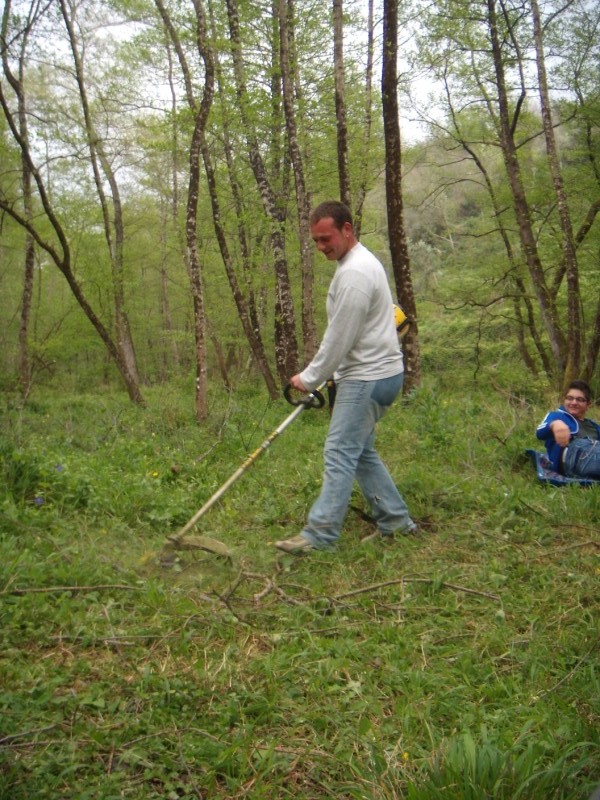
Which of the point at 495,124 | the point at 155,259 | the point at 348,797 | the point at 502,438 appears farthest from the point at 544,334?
the point at 348,797

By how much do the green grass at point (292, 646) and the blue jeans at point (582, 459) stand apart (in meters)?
0.30

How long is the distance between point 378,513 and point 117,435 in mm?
4455

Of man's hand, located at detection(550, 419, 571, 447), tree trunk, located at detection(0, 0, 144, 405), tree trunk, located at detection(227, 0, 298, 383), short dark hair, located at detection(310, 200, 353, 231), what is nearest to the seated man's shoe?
short dark hair, located at detection(310, 200, 353, 231)

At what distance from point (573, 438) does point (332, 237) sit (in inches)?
101

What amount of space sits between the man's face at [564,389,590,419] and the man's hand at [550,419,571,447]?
1.09 feet

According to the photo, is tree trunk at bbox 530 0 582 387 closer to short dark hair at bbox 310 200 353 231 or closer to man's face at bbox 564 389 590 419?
man's face at bbox 564 389 590 419

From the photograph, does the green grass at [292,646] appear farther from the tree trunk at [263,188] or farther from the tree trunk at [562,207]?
the tree trunk at [263,188]

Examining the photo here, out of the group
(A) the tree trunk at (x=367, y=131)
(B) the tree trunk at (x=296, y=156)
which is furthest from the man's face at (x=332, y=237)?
(A) the tree trunk at (x=367, y=131)

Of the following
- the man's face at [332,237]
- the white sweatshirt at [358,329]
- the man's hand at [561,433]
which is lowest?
the man's hand at [561,433]

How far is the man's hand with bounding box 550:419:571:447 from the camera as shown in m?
4.99

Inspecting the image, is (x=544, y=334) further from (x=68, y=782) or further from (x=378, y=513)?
(x=68, y=782)

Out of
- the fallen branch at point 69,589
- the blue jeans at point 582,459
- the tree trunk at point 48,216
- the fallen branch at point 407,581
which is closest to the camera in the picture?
the fallen branch at point 69,589

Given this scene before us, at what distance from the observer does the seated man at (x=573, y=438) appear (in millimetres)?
4977

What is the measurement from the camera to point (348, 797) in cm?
199
